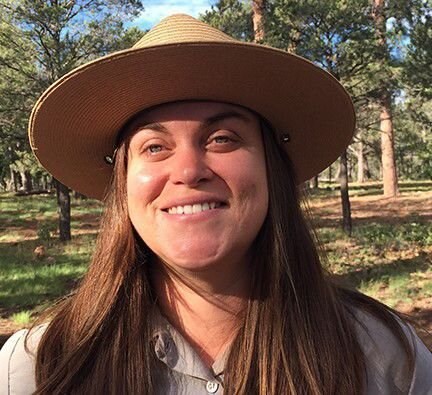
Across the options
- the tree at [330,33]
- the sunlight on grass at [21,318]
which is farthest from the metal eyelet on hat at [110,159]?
the tree at [330,33]

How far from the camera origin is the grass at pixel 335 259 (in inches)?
291

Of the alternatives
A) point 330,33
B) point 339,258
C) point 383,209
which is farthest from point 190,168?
point 383,209

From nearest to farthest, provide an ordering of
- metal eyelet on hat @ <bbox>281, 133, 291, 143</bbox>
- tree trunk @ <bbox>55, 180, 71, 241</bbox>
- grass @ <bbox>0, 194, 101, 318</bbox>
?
metal eyelet on hat @ <bbox>281, 133, 291, 143</bbox>
grass @ <bbox>0, 194, 101, 318</bbox>
tree trunk @ <bbox>55, 180, 71, 241</bbox>

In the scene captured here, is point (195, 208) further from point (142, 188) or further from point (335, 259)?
point (335, 259)

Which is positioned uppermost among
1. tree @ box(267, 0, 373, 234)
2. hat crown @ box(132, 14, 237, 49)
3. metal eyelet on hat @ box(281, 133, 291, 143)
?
tree @ box(267, 0, 373, 234)

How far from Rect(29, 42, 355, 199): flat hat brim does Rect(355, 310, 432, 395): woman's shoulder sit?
1.95ft

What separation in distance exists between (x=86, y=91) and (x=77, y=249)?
35.7 ft

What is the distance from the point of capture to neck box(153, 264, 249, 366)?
4.84 ft

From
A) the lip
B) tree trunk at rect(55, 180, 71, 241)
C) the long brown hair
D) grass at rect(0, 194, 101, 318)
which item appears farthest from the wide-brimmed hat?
tree trunk at rect(55, 180, 71, 241)

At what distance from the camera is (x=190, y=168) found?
131cm

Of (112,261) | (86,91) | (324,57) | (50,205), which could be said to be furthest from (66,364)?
(50,205)

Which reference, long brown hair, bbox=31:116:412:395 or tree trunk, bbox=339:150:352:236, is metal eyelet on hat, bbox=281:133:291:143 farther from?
tree trunk, bbox=339:150:352:236

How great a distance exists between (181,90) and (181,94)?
13 millimetres

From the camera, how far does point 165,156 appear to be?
1.36m
